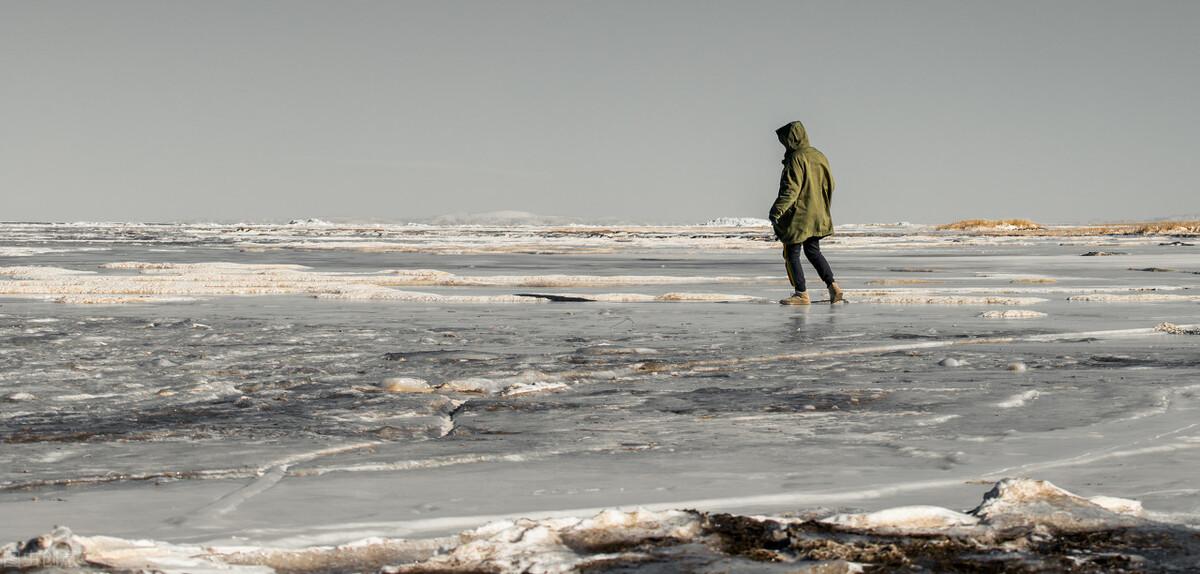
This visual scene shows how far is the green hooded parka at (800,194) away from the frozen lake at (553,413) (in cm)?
103

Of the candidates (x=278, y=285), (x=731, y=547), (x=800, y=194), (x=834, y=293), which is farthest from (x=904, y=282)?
(x=731, y=547)

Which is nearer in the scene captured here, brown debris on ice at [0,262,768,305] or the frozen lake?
the frozen lake

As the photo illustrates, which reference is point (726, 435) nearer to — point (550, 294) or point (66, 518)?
point (66, 518)

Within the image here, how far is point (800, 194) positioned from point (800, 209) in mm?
151


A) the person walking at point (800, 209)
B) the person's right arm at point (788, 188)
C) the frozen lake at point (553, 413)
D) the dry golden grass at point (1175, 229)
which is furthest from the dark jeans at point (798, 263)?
the dry golden grass at point (1175, 229)

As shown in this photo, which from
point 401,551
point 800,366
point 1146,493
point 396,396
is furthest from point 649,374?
point 401,551

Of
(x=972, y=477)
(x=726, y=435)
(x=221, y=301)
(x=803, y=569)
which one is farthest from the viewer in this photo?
(x=221, y=301)

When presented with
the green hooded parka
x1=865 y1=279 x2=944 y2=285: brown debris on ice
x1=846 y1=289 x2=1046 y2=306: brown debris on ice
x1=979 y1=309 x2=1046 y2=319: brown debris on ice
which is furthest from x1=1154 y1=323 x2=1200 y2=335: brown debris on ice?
x1=865 y1=279 x2=944 y2=285: brown debris on ice

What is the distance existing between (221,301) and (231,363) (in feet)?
16.1

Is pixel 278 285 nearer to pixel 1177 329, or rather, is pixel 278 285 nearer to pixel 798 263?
pixel 798 263

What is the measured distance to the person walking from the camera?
10938 mm

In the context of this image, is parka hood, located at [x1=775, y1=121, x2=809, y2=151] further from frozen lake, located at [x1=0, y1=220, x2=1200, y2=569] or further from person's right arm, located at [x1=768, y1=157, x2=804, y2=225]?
frozen lake, located at [x1=0, y1=220, x2=1200, y2=569]

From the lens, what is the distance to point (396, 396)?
5.25m

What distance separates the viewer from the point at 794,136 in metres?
11.1
